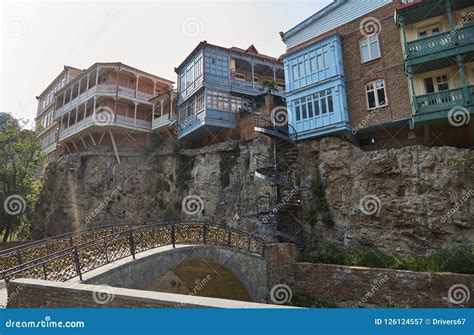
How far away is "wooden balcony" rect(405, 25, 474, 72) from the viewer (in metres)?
15.2

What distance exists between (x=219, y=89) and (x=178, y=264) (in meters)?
17.3

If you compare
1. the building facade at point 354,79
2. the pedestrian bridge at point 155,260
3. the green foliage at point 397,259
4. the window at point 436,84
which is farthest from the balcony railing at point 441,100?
the pedestrian bridge at point 155,260

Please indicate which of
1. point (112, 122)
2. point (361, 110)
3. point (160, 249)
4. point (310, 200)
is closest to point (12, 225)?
point (112, 122)

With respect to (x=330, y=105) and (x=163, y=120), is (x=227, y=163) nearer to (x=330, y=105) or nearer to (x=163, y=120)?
(x=330, y=105)

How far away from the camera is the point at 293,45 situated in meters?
22.8

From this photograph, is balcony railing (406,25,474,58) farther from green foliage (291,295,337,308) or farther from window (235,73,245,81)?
window (235,73,245,81)

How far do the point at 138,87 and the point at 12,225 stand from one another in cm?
1882

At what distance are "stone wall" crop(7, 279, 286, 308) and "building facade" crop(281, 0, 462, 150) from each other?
15.9 metres

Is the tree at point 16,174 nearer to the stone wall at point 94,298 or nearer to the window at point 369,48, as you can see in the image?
the stone wall at point 94,298

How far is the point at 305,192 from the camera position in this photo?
1927cm

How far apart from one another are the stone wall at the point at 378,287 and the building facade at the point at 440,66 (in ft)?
26.1

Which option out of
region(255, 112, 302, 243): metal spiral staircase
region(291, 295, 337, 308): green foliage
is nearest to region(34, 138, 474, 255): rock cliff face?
region(255, 112, 302, 243): metal spiral staircase

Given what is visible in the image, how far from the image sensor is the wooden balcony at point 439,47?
15.2 m

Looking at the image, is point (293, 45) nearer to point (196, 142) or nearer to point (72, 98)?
point (196, 142)
